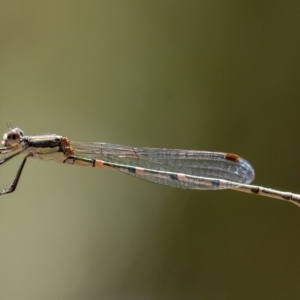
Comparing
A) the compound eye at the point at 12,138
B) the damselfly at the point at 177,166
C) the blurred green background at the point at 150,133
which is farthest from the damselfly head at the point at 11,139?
the blurred green background at the point at 150,133

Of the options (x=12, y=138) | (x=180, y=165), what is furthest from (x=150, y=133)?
(x=12, y=138)

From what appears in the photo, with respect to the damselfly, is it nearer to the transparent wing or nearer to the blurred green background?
the transparent wing

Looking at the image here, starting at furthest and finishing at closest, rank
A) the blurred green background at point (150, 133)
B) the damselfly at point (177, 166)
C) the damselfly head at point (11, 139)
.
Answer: the blurred green background at point (150, 133) < the damselfly at point (177, 166) < the damselfly head at point (11, 139)

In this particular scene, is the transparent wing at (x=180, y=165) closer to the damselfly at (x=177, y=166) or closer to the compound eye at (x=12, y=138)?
the damselfly at (x=177, y=166)

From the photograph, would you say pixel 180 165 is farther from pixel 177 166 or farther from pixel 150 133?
pixel 150 133

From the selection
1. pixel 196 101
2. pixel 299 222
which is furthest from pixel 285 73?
pixel 299 222
